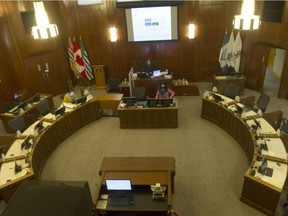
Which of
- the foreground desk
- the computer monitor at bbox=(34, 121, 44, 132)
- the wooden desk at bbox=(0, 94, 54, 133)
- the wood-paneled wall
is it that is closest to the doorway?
the wood-paneled wall

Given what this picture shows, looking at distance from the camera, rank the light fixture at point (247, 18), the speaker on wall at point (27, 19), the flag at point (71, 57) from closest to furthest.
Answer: the light fixture at point (247, 18) < the speaker on wall at point (27, 19) < the flag at point (71, 57)

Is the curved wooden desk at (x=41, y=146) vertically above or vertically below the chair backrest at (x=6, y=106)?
below

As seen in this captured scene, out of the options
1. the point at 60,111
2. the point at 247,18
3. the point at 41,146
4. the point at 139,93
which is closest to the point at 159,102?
the point at 139,93

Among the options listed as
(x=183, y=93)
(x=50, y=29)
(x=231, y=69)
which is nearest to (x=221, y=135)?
(x=183, y=93)

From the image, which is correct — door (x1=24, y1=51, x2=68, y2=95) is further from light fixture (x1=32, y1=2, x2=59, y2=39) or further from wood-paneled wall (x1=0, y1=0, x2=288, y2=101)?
light fixture (x1=32, y1=2, x2=59, y2=39)

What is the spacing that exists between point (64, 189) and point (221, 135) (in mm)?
6494

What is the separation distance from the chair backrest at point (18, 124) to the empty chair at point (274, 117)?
23.7ft

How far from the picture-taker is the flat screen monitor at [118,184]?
189 inches

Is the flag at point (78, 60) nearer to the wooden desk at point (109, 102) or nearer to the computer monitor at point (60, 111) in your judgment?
the wooden desk at point (109, 102)

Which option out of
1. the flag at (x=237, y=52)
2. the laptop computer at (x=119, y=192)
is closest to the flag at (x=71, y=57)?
the flag at (x=237, y=52)

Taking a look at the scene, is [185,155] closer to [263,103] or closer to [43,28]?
[263,103]

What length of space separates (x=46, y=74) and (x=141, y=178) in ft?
25.5

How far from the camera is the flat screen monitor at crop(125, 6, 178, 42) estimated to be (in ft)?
35.3

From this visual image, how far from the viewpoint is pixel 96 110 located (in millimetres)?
9398
